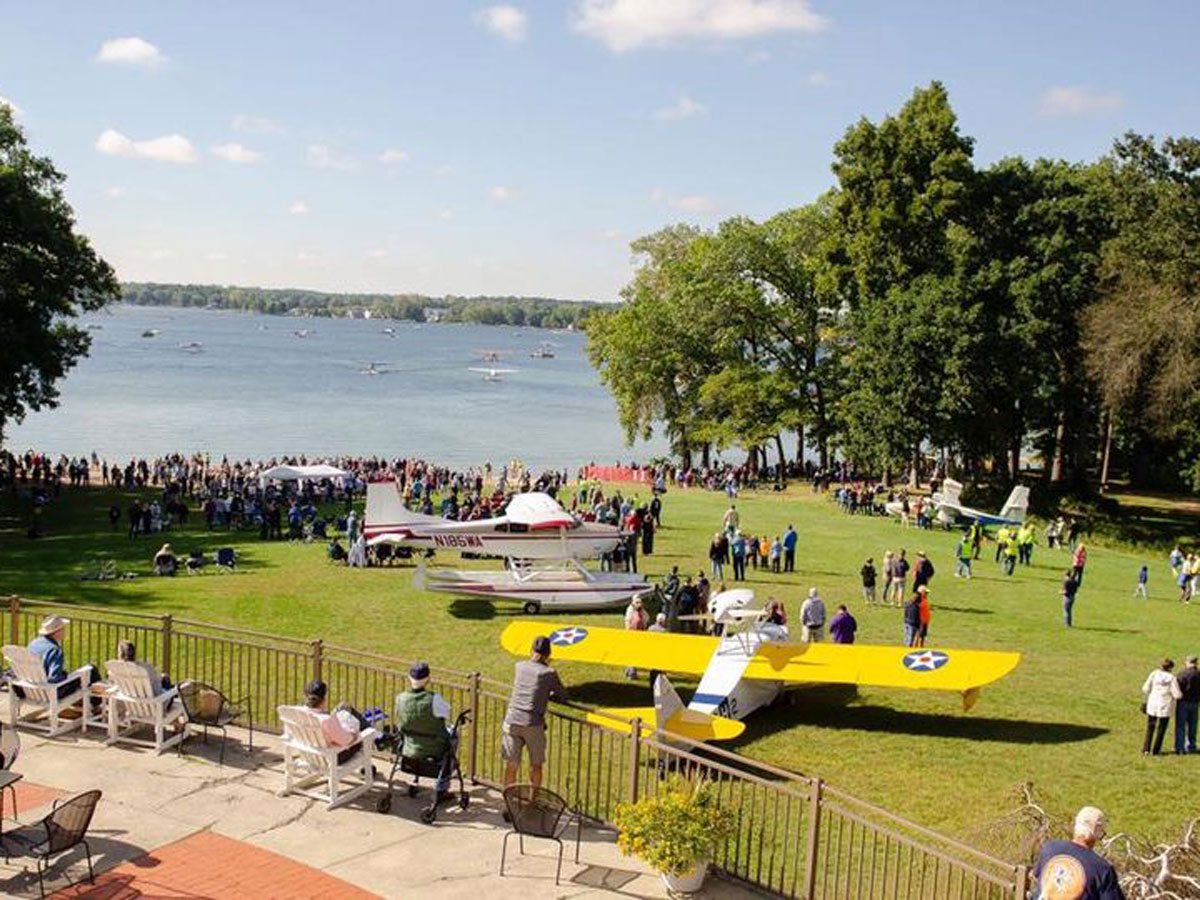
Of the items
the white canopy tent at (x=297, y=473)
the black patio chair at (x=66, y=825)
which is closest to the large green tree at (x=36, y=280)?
the white canopy tent at (x=297, y=473)

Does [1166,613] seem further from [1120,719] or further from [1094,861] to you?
[1094,861]

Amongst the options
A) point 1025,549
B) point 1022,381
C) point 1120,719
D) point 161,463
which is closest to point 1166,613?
point 1025,549

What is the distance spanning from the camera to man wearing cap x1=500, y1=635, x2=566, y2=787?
10094 millimetres

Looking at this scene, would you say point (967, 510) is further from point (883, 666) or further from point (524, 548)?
point (883, 666)

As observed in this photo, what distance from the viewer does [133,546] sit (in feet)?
107

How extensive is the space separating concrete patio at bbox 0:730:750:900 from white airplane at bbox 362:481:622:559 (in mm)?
14635

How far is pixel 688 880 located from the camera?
343 inches

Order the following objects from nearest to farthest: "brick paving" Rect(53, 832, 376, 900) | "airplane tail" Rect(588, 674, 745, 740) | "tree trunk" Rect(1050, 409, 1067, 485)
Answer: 1. "brick paving" Rect(53, 832, 376, 900)
2. "airplane tail" Rect(588, 674, 745, 740)
3. "tree trunk" Rect(1050, 409, 1067, 485)

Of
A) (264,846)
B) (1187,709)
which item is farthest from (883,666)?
(264,846)

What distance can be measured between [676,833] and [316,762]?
153 inches

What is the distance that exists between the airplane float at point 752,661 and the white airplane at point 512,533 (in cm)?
736

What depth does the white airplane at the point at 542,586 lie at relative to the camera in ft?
80.2

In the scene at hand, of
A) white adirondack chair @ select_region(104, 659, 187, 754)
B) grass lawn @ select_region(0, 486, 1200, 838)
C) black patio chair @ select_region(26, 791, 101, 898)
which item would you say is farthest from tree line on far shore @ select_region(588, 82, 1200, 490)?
black patio chair @ select_region(26, 791, 101, 898)

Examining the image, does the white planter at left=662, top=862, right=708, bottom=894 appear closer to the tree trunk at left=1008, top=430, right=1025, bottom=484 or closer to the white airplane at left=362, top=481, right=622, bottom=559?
the white airplane at left=362, top=481, right=622, bottom=559
